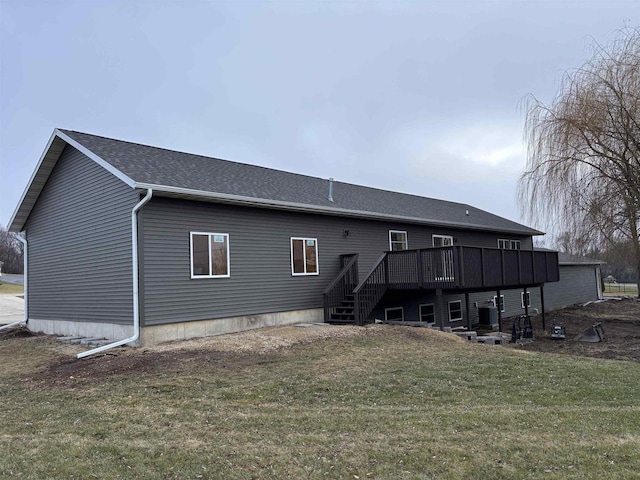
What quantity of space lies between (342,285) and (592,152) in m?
8.12

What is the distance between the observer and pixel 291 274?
43.4 feet

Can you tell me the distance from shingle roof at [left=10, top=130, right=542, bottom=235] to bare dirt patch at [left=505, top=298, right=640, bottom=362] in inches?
193

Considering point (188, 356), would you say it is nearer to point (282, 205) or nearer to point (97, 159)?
point (282, 205)

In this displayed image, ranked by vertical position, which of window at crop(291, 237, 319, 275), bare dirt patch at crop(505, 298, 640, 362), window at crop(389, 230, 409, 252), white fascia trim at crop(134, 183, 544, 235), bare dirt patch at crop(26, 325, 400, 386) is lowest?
bare dirt patch at crop(505, 298, 640, 362)

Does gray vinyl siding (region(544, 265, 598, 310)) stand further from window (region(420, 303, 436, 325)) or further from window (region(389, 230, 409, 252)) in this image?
window (region(389, 230, 409, 252))

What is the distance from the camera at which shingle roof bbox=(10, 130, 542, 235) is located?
36.0 ft

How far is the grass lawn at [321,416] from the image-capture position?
3.99m

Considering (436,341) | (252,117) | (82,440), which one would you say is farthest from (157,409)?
(252,117)

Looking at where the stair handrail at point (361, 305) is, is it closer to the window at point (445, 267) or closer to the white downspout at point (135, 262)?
the window at point (445, 267)

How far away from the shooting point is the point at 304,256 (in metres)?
13.7

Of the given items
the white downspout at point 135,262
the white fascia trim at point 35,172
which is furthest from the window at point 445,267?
the white fascia trim at point 35,172

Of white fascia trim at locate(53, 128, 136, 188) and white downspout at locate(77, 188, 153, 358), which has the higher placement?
white fascia trim at locate(53, 128, 136, 188)

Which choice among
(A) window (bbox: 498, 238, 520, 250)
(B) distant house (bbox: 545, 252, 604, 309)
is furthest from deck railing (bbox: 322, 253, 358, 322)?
(B) distant house (bbox: 545, 252, 604, 309)

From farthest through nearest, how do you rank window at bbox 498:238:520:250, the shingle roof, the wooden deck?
window at bbox 498:238:520:250 < the wooden deck < the shingle roof
